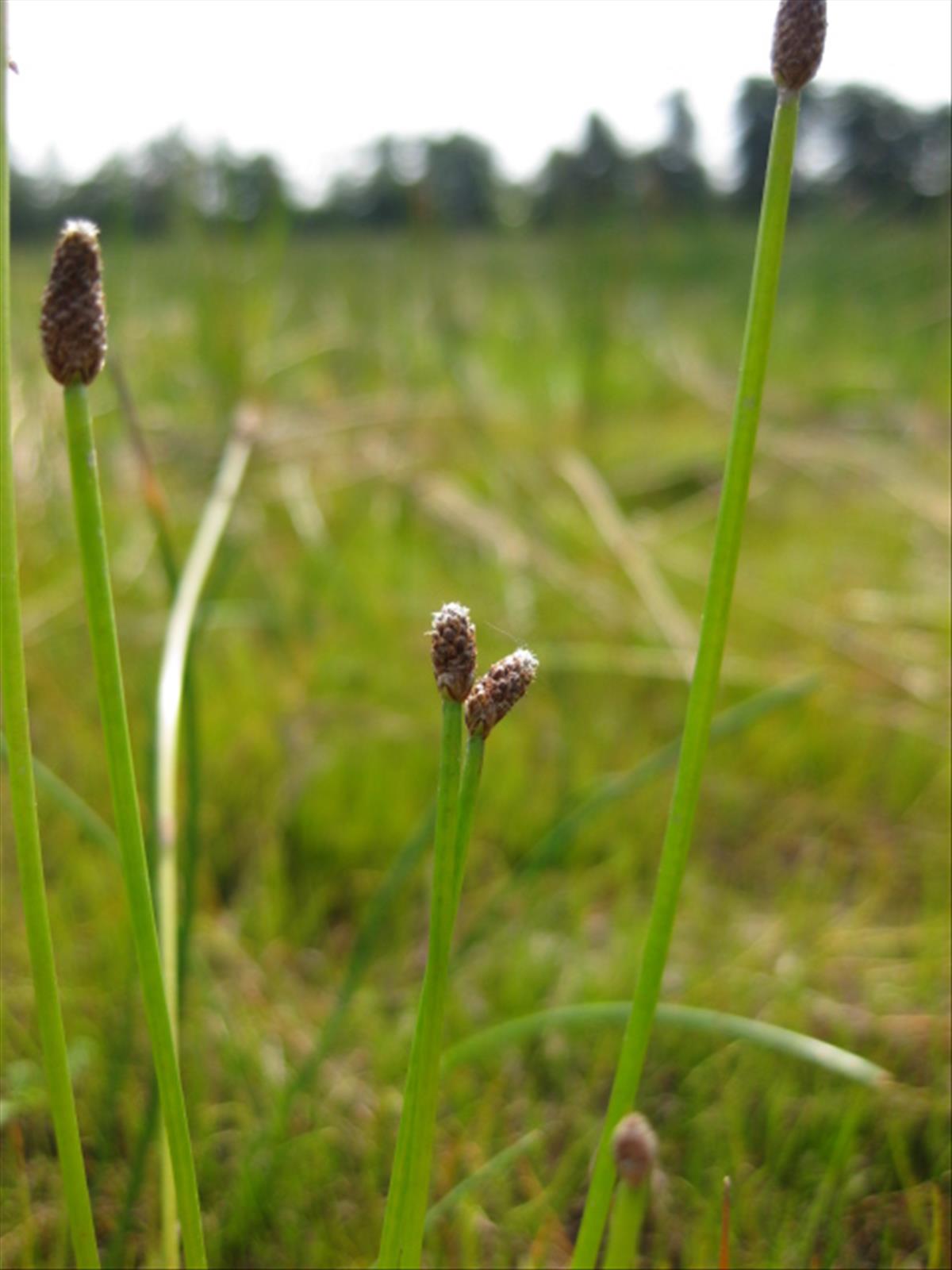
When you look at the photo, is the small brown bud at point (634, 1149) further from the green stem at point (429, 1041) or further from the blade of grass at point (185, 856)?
the blade of grass at point (185, 856)

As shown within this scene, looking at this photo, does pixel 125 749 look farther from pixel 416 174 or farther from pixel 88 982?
pixel 416 174

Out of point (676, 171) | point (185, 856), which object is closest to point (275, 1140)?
point (185, 856)

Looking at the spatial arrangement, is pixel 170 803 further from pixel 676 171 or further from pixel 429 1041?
pixel 676 171

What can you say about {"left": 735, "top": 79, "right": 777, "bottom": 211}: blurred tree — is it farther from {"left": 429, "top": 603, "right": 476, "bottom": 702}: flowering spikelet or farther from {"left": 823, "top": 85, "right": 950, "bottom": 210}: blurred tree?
{"left": 429, "top": 603, "right": 476, "bottom": 702}: flowering spikelet

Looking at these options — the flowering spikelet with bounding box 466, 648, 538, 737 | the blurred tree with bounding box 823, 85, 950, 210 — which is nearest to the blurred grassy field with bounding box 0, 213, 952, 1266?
the flowering spikelet with bounding box 466, 648, 538, 737

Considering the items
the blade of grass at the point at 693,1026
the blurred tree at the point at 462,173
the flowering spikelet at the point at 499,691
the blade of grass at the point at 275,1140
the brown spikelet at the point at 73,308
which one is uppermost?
the blurred tree at the point at 462,173

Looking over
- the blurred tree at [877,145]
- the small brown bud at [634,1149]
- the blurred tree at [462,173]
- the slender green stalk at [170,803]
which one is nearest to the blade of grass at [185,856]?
the slender green stalk at [170,803]
